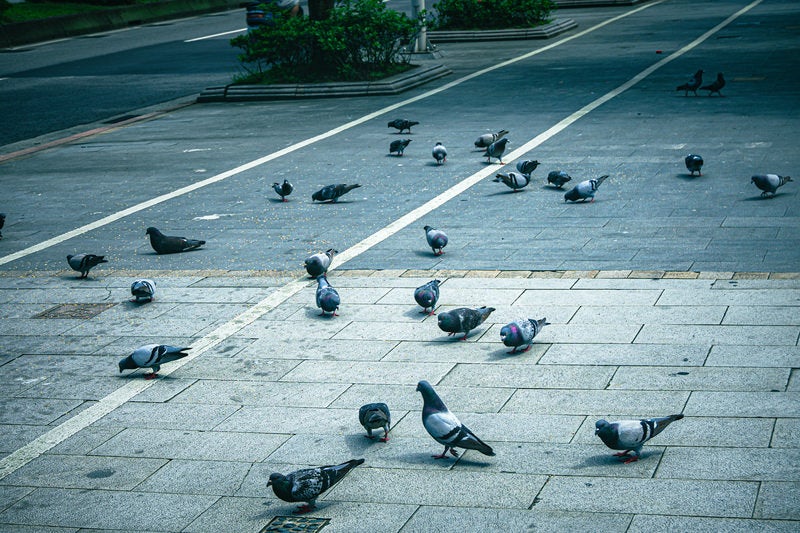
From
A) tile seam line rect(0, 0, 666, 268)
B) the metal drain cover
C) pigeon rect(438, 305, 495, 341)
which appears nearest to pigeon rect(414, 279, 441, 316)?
pigeon rect(438, 305, 495, 341)

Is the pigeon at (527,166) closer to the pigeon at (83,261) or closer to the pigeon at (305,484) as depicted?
the pigeon at (83,261)

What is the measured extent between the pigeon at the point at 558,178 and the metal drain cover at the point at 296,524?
8.49 m

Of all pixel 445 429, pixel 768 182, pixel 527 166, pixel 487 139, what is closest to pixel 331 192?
pixel 527 166

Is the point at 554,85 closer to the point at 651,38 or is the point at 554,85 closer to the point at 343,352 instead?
the point at 651,38

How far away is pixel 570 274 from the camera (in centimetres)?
1056

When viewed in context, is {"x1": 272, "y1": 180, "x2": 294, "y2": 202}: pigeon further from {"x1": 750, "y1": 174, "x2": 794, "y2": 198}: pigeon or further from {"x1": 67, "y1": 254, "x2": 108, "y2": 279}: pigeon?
{"x1": 750, "y1": 174, "x2": 794, "y2": 198}: pigeon

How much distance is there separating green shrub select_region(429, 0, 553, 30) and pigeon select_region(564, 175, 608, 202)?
20.6 metres

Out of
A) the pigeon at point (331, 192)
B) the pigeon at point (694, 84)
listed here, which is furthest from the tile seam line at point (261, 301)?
the pigeon at point (694, 84)

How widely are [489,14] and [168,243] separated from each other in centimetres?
2300

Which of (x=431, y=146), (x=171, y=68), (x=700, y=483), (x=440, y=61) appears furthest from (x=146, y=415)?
(x=171, y=68)

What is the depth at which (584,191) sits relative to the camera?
1320cm

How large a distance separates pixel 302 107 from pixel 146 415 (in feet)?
51.1

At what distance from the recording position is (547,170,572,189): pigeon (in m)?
13.9

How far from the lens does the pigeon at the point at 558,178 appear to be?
13.9 meters
